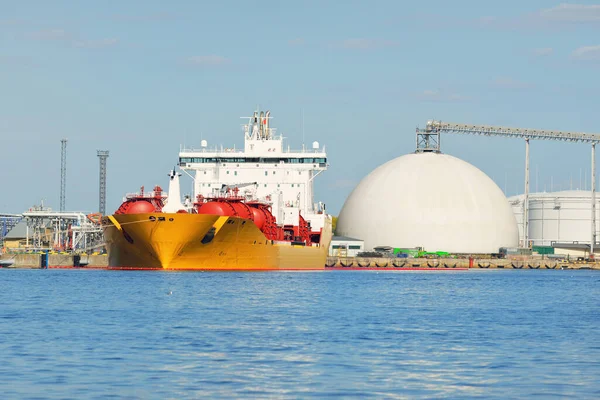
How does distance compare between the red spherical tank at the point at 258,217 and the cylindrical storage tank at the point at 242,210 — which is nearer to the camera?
the cylindrical storage tank at the point at 242,210

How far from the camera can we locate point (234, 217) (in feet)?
233

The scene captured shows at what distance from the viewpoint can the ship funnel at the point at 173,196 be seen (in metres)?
71.8

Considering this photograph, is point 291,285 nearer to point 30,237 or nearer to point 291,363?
point 291,363

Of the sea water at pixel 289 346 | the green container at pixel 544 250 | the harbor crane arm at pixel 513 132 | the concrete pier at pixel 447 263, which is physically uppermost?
the harbor crane arm at pixel 513 132

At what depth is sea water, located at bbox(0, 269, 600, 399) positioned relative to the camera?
21.0 meters

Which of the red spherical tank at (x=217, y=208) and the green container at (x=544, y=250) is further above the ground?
the red spherical tank at (x=217, y=208)

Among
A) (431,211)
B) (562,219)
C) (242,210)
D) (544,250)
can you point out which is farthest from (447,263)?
(242,210)

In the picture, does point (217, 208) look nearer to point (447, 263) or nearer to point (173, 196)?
point (173, 196)

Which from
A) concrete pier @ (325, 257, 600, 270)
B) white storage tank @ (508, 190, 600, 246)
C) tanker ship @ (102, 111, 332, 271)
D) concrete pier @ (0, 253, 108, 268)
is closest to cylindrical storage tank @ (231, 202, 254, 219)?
tanker ship @ (102, 111, 332, 271)

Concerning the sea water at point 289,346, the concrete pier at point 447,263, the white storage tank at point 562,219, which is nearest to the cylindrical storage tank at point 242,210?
the sea water at point 289,346

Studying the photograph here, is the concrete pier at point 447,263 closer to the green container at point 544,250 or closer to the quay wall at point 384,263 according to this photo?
the quay wall at point 384,263

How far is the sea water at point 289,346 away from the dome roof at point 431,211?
3021 inches

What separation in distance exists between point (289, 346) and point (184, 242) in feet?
142

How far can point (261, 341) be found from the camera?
28.9m
